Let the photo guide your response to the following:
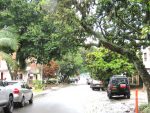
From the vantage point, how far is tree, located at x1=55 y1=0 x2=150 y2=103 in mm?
20906

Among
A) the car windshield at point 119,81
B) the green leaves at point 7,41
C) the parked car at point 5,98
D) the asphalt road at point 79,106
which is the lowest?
the asphalt road at point 79,106

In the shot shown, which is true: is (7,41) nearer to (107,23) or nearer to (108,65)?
(107,23)

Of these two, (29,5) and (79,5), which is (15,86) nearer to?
(79,5)

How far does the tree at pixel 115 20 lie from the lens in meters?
20.9

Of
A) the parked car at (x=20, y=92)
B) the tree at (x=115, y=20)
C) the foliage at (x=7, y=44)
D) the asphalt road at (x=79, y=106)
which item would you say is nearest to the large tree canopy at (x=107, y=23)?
the tree at (x=115, y=20)

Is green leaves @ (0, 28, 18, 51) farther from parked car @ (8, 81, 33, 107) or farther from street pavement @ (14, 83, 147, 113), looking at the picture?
parked car @ (8, 81, 33, 107)

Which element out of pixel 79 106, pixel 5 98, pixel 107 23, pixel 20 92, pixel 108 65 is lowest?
pixel 79 106

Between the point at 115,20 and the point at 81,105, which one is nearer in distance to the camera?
the point at 115,20

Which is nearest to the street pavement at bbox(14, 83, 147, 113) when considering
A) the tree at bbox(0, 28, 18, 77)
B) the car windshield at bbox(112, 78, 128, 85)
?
the car windshield at bbox(112, 78, 128, 85)

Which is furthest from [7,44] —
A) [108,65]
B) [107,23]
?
[108,65]

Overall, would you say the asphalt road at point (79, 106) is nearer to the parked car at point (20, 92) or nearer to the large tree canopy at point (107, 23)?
the parked car at point (20, 92)

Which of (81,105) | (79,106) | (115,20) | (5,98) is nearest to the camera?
(5,98)

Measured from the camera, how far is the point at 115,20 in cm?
2273

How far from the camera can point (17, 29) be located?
4606cm
